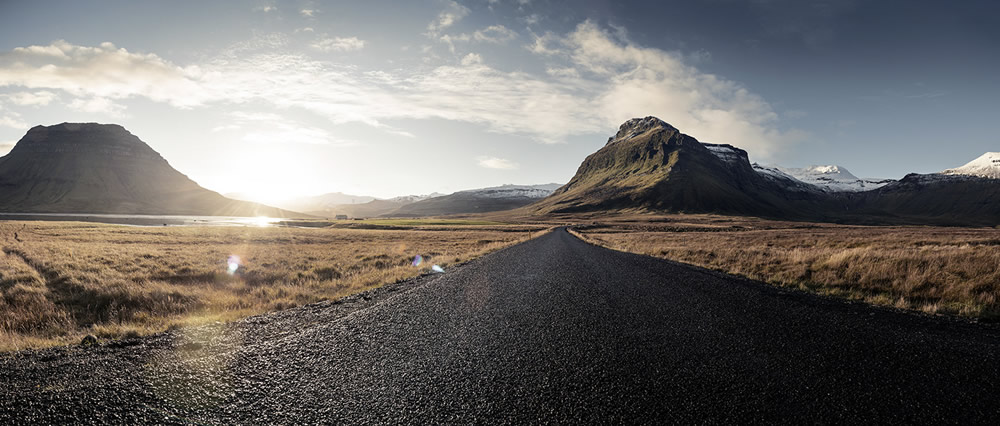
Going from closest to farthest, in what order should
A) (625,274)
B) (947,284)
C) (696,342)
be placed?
(696,342) → (947,284) → (625,274)

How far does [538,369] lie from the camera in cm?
547

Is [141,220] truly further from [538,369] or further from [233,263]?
[538,369]

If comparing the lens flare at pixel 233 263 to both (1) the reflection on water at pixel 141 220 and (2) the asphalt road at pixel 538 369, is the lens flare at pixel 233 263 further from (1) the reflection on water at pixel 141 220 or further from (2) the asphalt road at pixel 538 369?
(1) the reflection on water at pixel 141 220

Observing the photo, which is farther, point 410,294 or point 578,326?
point 410,294

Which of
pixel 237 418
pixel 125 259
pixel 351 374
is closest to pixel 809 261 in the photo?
pixel 351 374

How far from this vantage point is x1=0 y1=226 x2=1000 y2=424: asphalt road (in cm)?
416

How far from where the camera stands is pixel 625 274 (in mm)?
14961

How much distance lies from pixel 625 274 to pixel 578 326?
813 cm

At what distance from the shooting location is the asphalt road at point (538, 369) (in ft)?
13.6

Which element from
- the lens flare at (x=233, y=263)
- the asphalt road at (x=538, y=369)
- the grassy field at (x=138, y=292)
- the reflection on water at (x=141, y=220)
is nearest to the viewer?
the asphalt road at (x=538, y=369)

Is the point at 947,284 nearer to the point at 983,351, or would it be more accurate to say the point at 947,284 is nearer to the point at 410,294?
the point at 983,351

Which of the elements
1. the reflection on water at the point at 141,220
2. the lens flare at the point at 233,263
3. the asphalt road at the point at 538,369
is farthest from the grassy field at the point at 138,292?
the reflection on water at the point at 141,220

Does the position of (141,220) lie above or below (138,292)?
below

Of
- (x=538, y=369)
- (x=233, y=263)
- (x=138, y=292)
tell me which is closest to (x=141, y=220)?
(x=233, y=263)
